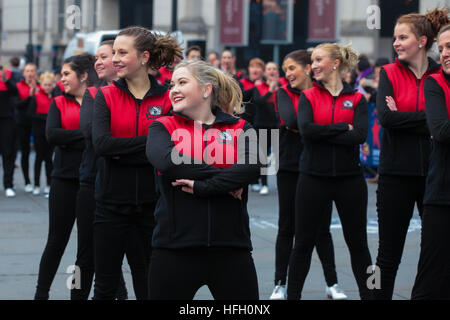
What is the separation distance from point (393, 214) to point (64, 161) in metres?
2.43

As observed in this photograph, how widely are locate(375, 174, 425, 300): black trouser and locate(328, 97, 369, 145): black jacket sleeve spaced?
555 millimetres

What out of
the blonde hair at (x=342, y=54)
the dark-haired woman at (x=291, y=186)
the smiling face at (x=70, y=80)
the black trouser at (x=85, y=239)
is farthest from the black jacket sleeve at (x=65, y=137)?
the blonde hair at (x=342, y=54)

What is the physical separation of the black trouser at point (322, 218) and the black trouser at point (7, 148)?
27.2 ft

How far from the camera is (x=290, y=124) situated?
695 centimetres

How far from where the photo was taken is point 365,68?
15773mm

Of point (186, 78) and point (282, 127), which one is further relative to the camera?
point (282, 127)

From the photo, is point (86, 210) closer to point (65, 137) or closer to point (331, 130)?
point (65, 137)

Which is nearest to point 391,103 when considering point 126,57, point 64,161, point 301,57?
point 301,57

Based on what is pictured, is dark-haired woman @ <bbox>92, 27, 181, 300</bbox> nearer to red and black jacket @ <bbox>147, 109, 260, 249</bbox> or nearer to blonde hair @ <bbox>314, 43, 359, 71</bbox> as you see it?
red and black jacket @ <bbox>147, 109, 260, 249</bbox>

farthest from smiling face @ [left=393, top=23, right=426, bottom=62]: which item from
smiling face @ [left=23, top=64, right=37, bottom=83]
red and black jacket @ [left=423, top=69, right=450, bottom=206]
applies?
smiling face @ [left=23, top=64, right=37, bottom=83]

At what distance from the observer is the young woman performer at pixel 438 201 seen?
4609 millimetres
